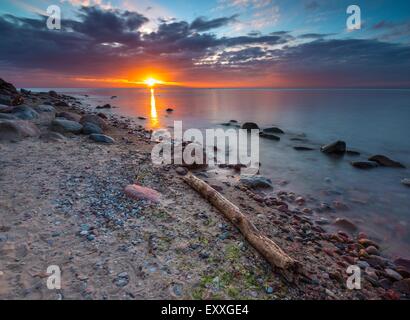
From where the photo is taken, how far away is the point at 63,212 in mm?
5293

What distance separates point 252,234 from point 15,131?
11.1 metres

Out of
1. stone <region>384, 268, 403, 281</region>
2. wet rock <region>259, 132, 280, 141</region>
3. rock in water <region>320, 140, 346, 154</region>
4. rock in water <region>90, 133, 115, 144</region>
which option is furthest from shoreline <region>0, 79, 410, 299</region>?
wet rock <region>259, 132, 280, 141</region>

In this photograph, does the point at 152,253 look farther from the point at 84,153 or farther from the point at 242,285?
the point at 84,153

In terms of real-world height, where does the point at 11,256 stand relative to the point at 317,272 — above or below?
above

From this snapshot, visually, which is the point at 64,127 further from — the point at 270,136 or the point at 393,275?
the point at 270,136

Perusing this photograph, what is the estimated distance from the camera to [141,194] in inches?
253

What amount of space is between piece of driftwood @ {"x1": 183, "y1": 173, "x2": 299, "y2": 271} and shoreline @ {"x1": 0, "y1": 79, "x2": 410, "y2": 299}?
0.15m

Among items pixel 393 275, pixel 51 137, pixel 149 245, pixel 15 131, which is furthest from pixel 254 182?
pixel 15 131

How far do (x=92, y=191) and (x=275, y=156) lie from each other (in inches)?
461

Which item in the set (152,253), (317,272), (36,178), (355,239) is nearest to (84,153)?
(36,178)

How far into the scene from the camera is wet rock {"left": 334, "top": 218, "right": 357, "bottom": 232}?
728 cm

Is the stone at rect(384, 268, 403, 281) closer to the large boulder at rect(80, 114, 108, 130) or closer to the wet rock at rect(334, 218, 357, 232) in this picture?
the wet rock at rect(334, 218, 357, 232)

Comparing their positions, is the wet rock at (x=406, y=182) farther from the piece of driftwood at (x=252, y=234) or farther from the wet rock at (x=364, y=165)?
the piece of driftwood at (x=252, y=234)

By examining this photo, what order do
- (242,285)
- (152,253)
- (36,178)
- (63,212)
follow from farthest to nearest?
1. (36,178)
2. (63,212)
3. (152,253)
4. (242,285)
